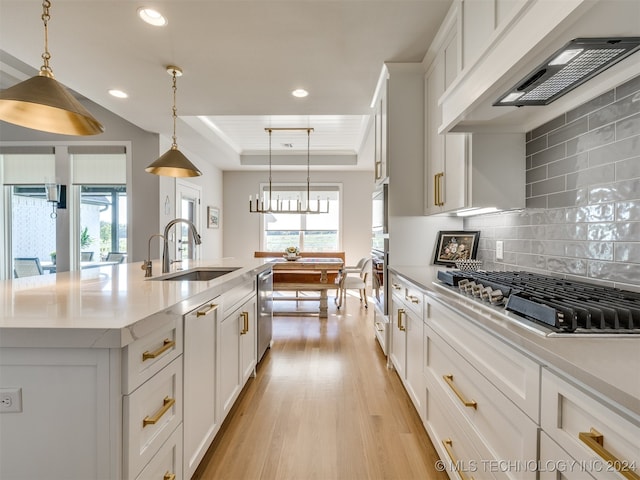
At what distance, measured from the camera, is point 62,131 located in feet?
5.18

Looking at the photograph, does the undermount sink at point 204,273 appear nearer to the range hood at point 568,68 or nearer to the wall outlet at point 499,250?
the wall outlet at point 499,250

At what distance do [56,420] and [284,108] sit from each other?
3484 mm

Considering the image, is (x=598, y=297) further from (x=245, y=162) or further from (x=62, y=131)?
Answer: (x=245, y=162)

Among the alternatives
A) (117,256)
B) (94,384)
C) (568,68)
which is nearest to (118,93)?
(117,256)

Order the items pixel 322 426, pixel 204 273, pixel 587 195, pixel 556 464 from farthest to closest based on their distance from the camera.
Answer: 1. pixel 204 273
2. pixel 322 426
3. pixel 587 195
4. pixel 556 464

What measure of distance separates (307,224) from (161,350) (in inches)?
243

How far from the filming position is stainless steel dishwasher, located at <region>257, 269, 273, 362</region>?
2770 millimetres

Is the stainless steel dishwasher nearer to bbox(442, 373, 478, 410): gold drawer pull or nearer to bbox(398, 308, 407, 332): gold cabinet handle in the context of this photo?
bbox(398, 308, 407, 332): gold cabinet handle

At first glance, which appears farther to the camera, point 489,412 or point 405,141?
point 405,141

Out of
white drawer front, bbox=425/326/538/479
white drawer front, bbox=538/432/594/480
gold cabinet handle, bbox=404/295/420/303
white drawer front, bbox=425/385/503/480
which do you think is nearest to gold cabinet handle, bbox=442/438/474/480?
white drawer front, bbox=425/385/503/480

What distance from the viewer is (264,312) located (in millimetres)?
2945

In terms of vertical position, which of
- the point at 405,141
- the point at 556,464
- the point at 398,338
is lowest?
the point at 398,338

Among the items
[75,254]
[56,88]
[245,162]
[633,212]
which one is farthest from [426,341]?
[245,162]

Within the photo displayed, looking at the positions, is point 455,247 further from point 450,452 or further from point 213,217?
point 213,217
